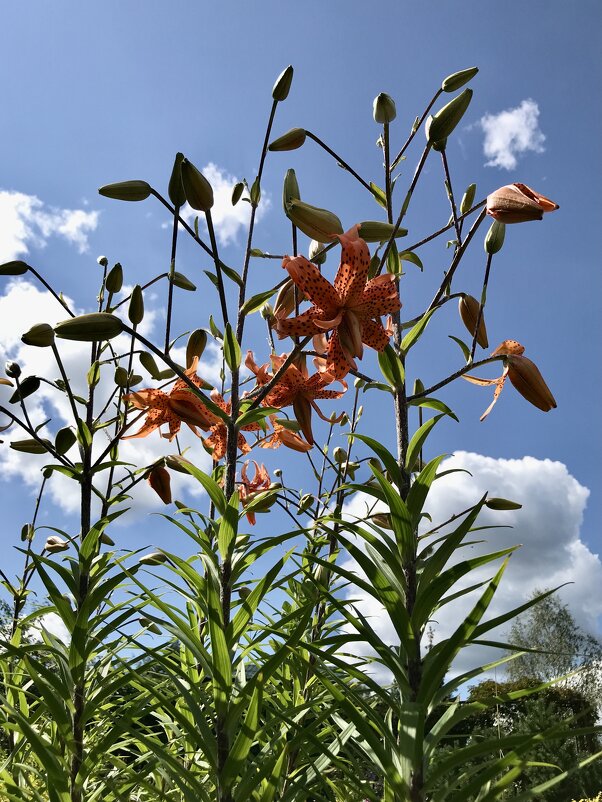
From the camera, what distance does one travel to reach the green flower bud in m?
1.40

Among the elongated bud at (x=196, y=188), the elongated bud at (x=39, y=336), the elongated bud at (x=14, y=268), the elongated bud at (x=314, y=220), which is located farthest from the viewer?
the elongated bud at (x=14, y=268)

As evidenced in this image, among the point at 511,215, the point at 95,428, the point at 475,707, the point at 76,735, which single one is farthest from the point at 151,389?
the point at 475,707

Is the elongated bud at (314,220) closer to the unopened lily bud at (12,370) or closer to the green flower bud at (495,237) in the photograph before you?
the green flower bud at (495,237)

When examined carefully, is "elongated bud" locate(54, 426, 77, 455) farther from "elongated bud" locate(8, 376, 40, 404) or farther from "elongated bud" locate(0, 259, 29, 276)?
"elongated bud" locate(0, 259, 29, 276)

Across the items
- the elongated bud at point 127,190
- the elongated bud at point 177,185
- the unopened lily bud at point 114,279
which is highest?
the unopened lily bud at point 114,279

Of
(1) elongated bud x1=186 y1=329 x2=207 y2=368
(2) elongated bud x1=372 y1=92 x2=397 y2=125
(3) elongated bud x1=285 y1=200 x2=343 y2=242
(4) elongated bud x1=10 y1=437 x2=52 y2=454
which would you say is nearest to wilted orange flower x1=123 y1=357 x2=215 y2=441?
(1) elongated bud x1=186 y1=329 x2=207 y2=368

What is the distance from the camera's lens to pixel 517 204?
130 cm

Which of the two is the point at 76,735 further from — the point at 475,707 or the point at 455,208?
the point at 455,208

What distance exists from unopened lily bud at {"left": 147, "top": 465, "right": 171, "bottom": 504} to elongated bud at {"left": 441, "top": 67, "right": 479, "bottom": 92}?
1.19 m

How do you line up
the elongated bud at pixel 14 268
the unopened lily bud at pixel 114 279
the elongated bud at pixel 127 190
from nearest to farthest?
the elongated bud at pixel 127 190
the elongated bud at pixel 14 268
the unopened lily bud at pixel 114 279

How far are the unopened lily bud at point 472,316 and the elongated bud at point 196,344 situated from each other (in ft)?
2.08

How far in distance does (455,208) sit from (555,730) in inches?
42.0

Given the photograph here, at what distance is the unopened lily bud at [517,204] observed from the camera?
1.29m

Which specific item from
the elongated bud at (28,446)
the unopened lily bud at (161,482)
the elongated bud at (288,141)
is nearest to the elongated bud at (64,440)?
the elongated bud at (28,446)
